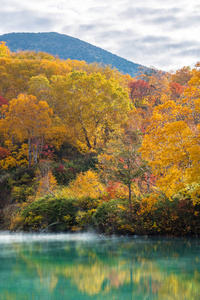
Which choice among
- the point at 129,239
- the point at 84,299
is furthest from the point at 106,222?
the point at 84,299

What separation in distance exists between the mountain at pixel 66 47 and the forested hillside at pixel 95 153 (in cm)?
13195

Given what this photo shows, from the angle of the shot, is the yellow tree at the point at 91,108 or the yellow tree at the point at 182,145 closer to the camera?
the yellow tree at the point at 182,145

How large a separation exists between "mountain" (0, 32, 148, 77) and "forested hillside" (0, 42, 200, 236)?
13195 centimetres

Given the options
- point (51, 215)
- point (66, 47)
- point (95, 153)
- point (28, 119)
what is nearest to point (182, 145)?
point (51, 215)

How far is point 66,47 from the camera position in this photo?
18650 centimetres

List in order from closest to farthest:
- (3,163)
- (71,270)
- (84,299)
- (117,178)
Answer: (84,299) < (71,270) < (117,178) < (3,163)

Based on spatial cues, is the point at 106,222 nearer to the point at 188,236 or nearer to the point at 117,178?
the point at 117,178

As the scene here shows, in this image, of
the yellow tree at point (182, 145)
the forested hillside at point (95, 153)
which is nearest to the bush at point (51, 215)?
the forested hillside at point (95, 153)

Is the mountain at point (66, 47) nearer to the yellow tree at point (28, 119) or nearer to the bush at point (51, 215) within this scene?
the yellow tree at point (28, 119)

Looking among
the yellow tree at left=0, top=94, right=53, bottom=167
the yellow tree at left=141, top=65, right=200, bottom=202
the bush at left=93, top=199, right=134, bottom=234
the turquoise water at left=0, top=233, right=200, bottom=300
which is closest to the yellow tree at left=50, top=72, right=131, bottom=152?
the yellow tree at left=0, top=94, right=53, bottom=167

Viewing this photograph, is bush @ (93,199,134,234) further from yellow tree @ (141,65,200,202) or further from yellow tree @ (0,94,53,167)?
yellow tree @ (0,94,53,167)

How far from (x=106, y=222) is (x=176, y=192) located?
3.56m

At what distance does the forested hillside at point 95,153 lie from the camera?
1383 centimetres

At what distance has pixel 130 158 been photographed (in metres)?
16.3
